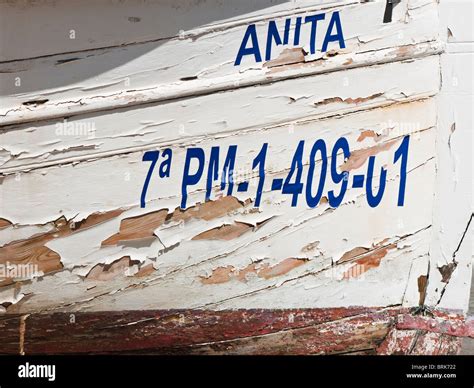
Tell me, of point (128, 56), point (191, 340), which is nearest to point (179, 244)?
point (191, 340)

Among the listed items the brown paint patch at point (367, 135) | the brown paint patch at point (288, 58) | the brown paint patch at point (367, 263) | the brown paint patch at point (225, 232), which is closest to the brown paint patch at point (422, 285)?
the brown paint patch at point (367, 263)

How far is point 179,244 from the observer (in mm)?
3193

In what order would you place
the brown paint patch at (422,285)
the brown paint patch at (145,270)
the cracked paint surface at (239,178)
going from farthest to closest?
the brown paint patch at (422,285)
the brown paint patch at (145,270)
the cracked paint surface at (239,178)

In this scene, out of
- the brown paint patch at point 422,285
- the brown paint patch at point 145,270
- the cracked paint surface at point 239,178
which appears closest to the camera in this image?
the cracked paint surface at point 239,178

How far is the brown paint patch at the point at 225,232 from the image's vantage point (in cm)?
320

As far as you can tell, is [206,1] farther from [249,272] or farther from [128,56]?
[249,272]

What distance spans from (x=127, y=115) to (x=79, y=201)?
350 mm

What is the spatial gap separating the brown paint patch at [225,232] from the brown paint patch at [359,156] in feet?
1.41

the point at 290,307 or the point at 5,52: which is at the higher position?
the point at 5,52

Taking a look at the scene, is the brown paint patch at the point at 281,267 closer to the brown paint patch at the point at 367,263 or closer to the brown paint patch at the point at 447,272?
the brown paint patch at the point at 367,263

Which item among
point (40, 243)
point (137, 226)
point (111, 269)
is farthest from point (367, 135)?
point (40, 243)

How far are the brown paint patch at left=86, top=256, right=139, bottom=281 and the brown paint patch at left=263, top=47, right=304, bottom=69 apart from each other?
0.86 m

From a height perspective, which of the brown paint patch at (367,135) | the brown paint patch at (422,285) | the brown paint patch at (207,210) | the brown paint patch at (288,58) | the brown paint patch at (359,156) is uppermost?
the brown paint patch at (288,58)
